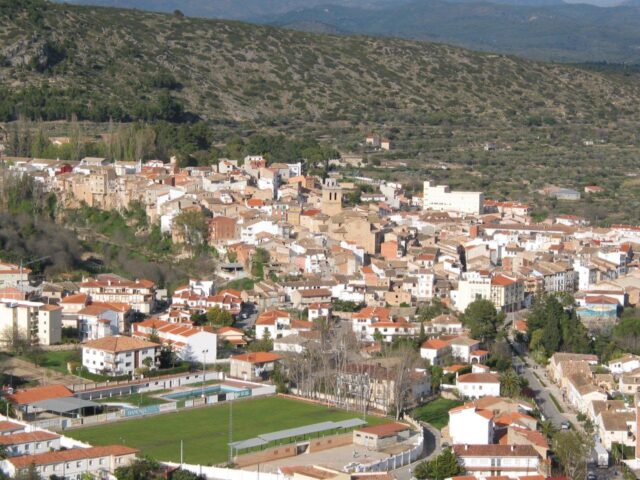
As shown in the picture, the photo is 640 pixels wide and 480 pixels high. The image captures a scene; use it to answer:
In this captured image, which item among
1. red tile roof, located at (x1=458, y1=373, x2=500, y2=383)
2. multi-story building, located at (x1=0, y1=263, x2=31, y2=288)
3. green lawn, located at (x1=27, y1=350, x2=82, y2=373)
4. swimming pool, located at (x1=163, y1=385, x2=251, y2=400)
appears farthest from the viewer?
multi-story building, located at (x1=0, y1=263, x2=31, y2=288)

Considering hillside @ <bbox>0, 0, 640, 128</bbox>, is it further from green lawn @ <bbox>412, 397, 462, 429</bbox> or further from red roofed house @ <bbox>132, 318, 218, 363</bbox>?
green lawn @ <bbox>412, 397, 462, 429</bbox>

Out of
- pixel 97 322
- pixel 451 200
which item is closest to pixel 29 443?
pixel 97 322

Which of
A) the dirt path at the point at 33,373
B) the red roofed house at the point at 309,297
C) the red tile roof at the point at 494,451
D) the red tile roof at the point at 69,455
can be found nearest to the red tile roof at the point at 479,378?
the red tile roof at the point at 494,451

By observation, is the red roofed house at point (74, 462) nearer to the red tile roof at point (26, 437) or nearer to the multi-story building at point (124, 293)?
the red tile roof at point (26, 437)

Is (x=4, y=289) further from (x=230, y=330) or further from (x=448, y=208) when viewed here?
(x=448, y=208)

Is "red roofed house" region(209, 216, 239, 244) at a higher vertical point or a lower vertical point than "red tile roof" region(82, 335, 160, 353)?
higher

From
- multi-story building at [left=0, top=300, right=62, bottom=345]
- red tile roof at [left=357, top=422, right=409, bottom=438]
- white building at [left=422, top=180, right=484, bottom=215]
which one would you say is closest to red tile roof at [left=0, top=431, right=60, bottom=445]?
red tile roof at [left=357, top=422, right=409, bottom=438]

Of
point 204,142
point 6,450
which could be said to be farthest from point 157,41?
point 6,450

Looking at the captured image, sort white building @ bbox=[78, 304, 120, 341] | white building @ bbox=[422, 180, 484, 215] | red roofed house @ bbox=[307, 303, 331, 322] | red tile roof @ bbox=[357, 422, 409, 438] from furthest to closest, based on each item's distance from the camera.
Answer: white building @ bbox=[422, 180, 484, 215], red roofed house @ bbox=[307, 303, 331, 322], white building @ bbox=[78, 304, 120, 341], red tile roof @ bbox=[357, 422, 409, 438]
